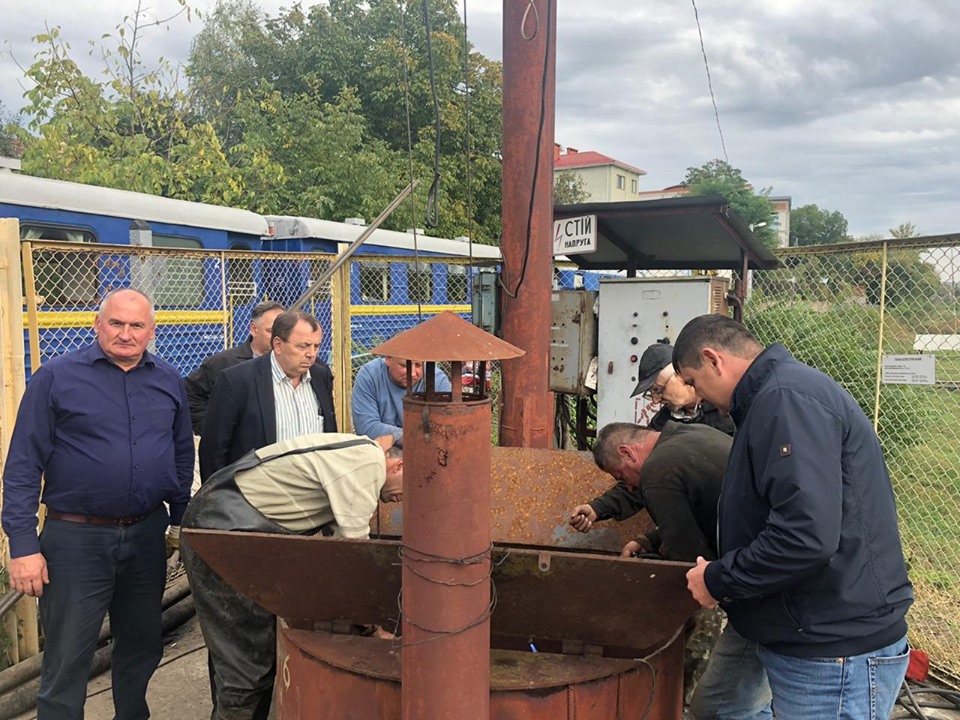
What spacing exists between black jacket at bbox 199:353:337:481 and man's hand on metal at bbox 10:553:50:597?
2.64 ft

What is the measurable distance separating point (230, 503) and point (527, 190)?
2.46 meters

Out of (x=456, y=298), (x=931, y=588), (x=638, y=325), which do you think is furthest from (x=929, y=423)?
(x=456, y=298)

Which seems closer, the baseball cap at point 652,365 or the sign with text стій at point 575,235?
the baseball cap at point 652,365

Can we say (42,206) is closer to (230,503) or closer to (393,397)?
(393,397)

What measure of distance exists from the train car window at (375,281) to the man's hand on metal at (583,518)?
10.1 metres

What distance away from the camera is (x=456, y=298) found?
15.2m

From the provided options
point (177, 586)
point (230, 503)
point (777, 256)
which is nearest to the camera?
point (230, 503)

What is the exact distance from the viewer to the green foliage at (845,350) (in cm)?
670

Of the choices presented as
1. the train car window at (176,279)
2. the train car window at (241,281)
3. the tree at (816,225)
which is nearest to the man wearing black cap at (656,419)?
the train car window at (176,279)

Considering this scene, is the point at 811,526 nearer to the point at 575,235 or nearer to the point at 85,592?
the point at 85,592

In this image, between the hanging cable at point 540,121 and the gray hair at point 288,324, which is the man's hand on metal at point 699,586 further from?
the hanging cable at point 540,121

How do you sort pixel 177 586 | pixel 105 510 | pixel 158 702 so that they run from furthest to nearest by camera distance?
1. pixel 177 586
2. pixel 158 702
3. pixel 105 510

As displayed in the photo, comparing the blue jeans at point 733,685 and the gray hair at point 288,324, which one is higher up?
the gray hair at point 288,324

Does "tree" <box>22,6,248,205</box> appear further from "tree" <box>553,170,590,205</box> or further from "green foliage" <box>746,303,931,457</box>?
"tree" <box>553,170,590,205</box>
